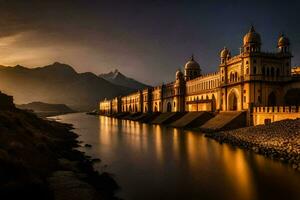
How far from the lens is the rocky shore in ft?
107

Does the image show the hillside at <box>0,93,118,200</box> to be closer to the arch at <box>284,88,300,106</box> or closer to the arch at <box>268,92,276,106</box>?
the arch at <box>268,92,276,106</box>

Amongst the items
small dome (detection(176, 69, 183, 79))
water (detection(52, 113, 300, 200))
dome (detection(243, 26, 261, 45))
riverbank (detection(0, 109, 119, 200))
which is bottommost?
water (detection(52, 113, 300, 200))

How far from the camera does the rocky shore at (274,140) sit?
3256 cm

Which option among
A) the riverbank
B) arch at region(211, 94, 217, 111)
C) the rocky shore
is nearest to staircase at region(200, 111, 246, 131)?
the rocky shore

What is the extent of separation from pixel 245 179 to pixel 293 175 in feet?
13.9

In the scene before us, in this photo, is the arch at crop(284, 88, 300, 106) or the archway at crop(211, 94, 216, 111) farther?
the archway at crop(211, 94, 216, 111)

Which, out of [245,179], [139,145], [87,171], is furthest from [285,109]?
[87,171]

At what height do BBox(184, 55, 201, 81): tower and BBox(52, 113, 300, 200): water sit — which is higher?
BBox(184, 55, 201, 81): tower

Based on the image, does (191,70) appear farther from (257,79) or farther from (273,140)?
(273,140)

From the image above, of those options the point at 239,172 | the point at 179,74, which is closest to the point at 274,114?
the point at 239,172

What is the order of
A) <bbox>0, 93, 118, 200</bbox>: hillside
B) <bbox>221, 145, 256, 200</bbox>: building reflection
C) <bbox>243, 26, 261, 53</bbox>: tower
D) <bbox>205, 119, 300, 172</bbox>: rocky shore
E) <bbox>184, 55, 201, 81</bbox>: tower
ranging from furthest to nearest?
<bbox>184, 55, 201, 81</bbox>: tower → <bbox>243, 26, 261, 53</bbox>: tower → <bbox>205, 119, 300, 172</bbox>: rocky shore → <bbox>221, 145, 256, 200</bbox>: building reflection → <bbox>0, 93, 118, 200</bbox>: hillside

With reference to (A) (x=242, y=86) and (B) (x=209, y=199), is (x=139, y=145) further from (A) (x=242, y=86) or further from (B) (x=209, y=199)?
(A) (x=242, y=86)

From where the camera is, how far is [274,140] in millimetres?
38344

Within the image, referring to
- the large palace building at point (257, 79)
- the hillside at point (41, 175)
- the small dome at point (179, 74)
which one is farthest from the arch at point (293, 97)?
the small dome at point (179, 74)
